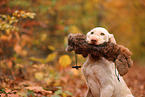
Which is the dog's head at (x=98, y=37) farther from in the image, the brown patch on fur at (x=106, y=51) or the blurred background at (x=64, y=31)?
the blurred background at (x=64, y=31)

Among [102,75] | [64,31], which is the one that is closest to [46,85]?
[102,75]

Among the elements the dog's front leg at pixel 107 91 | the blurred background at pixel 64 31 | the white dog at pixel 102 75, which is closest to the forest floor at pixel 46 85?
the blurred background at pixel 64 31

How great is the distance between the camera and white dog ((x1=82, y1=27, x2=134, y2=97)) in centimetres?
255

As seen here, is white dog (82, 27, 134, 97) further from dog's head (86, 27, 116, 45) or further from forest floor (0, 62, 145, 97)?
forest floor (0, 62, 145, 97)

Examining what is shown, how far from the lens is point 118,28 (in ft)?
44.9

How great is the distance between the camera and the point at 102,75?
2.60 m

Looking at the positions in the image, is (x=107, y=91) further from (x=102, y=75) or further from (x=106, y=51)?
(x=106, y=51)

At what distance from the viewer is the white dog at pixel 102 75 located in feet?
8.38

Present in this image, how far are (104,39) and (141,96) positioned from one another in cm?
216

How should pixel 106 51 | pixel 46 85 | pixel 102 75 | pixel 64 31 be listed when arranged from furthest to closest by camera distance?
pixel 64 31, pixel 46 85, pixel 102 75, pixel 106 51

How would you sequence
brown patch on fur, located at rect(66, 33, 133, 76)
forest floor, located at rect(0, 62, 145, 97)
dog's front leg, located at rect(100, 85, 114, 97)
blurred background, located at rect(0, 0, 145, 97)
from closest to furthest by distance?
brown patch on fur, located at rect(66, 33, 133, 76), dog's front leg, located at rect(100, 85, 114, 97), forest floor, located at rect(0, 62, 145, 97), blurred background, located at rect(0, 0, 145, 97)

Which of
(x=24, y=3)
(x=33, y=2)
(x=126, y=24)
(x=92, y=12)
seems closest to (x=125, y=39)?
(x=126, y=24)

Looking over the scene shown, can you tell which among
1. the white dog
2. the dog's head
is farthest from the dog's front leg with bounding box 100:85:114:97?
the dog's head

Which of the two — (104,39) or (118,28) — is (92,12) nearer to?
(118,28)
